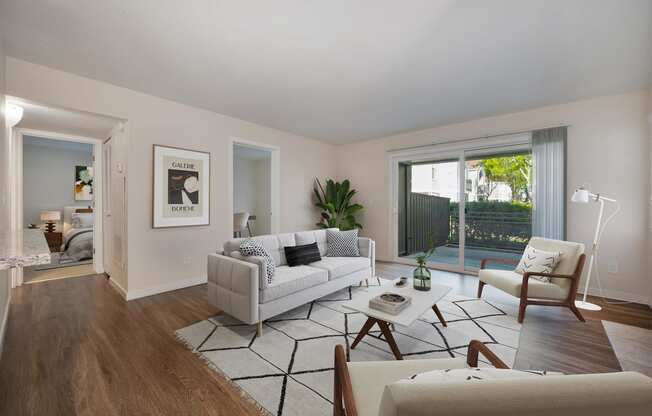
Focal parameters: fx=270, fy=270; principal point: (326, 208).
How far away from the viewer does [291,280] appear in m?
2.64

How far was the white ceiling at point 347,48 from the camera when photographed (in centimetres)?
193

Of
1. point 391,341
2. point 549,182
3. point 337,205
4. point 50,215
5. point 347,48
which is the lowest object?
point 391,341

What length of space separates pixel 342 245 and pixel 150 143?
2.82m

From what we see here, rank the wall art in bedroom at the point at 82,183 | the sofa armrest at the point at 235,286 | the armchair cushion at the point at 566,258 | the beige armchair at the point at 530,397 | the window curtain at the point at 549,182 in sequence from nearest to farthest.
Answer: the beige armchair at the point at 530,397
the sofa armrest at the point at 235,286
the armchair cushion at the point at 566,258
the window curtain at the point at 549,182
the wall art in bedroom at the point at 82,183

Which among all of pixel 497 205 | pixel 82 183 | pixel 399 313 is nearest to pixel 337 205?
pixel 497 205

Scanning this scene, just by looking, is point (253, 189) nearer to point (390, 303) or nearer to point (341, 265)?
point (341, 265)

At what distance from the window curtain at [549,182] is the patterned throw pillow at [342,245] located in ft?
8.33

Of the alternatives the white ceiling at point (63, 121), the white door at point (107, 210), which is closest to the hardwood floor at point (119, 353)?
the white door at point (107, 210)

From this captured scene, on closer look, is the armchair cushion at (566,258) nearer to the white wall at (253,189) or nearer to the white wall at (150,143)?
the white wall at (150,143)

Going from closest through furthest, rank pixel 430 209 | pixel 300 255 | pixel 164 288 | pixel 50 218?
pixel 300 255 < pixel 164 288 < pixel 430 209 < pixel 50 218

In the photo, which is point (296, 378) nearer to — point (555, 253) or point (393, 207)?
point (555, 253)

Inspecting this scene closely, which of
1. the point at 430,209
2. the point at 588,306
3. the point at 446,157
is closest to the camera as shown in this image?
the point at 588,306

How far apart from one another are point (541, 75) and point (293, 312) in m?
3.65

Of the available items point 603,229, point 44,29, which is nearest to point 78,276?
point 44,29
